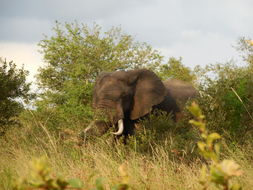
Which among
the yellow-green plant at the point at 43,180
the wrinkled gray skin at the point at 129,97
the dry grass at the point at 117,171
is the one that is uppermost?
the wrinkled gray skin at the point at 129,97

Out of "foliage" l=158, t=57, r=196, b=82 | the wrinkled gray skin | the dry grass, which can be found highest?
"foliage" l=158, t=57, r=196, b=82

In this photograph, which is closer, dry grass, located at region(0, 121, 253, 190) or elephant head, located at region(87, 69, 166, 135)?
dry grass, located at region(0, 121, 253, 190)

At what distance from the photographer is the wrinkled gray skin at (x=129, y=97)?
36.8ft

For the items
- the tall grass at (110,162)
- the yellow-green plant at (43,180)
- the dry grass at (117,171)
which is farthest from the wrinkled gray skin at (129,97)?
the yellow-green plant at (43,180)

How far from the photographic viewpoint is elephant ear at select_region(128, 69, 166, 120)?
11.9 m

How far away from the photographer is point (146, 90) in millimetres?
12219

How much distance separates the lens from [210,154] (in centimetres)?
102

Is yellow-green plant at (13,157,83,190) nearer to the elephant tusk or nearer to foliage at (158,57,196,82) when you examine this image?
the elephant tusk

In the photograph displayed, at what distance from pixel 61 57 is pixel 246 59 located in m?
12.5

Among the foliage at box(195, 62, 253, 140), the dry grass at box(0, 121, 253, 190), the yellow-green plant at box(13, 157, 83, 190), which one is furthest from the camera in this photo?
the foliage at box(195, 62, 253, 140)

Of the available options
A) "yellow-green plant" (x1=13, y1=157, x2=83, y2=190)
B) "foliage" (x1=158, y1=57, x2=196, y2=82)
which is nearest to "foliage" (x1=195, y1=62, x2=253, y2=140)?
"yellow-green plant" (x1=13, y1=157, x2=83, y2=190)

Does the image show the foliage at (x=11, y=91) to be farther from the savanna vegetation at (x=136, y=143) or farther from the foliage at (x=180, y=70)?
the foliage at (x=180, y=70)

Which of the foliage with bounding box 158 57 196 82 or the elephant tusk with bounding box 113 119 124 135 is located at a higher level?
the foliage with bounding box 158 57 196 82

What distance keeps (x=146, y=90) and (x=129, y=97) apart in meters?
0.67
